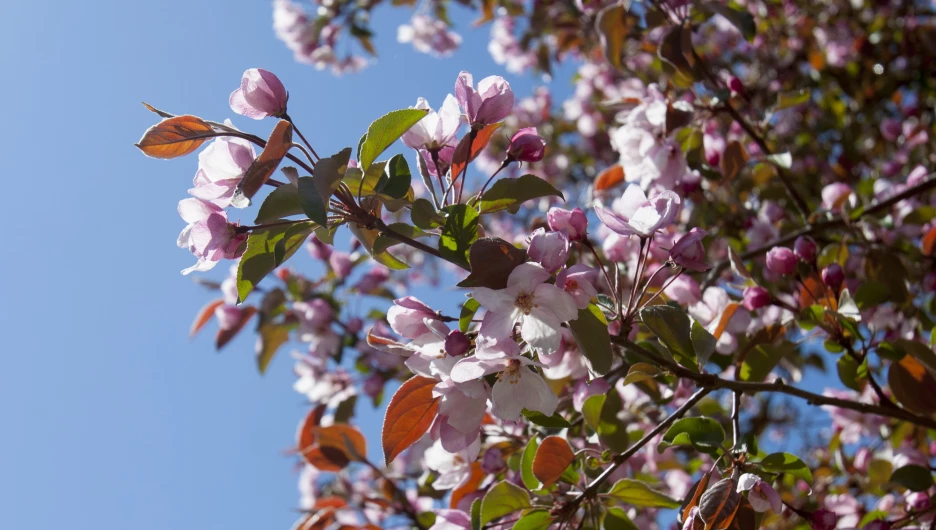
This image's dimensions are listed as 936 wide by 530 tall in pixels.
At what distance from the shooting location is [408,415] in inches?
45.4

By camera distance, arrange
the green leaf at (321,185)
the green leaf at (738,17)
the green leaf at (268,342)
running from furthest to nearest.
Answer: the green leaf at (268,342) → the green leaf at (738,17) → the green leaf at (321,185)

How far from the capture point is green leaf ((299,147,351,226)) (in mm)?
853

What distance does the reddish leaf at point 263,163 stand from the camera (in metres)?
0.92

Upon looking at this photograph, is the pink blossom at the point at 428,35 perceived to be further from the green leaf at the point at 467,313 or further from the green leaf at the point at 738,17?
the green leaf at the point at 467,313

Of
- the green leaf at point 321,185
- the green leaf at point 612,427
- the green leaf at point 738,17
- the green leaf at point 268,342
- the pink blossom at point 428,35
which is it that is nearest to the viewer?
the green leaf at point 321,185

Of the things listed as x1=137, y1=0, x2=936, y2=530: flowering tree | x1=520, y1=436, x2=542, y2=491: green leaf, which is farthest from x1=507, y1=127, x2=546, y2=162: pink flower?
x1=520, y1=436, x2=542, y2=491: green leaf

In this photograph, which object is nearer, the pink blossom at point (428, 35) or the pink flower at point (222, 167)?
the pink flower at point (222, 167)

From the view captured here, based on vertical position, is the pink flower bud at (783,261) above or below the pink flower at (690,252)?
above

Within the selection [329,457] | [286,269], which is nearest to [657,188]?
[329,457]

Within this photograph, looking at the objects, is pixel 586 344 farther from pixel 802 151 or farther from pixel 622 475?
pixel 802 151

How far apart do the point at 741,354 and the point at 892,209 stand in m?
1.34

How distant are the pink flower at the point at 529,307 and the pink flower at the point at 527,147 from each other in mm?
285

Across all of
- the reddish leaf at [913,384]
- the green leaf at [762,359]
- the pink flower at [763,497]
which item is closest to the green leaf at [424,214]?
the pink flower at [763,497]

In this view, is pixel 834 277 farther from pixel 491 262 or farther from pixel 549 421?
pixel 491 262
